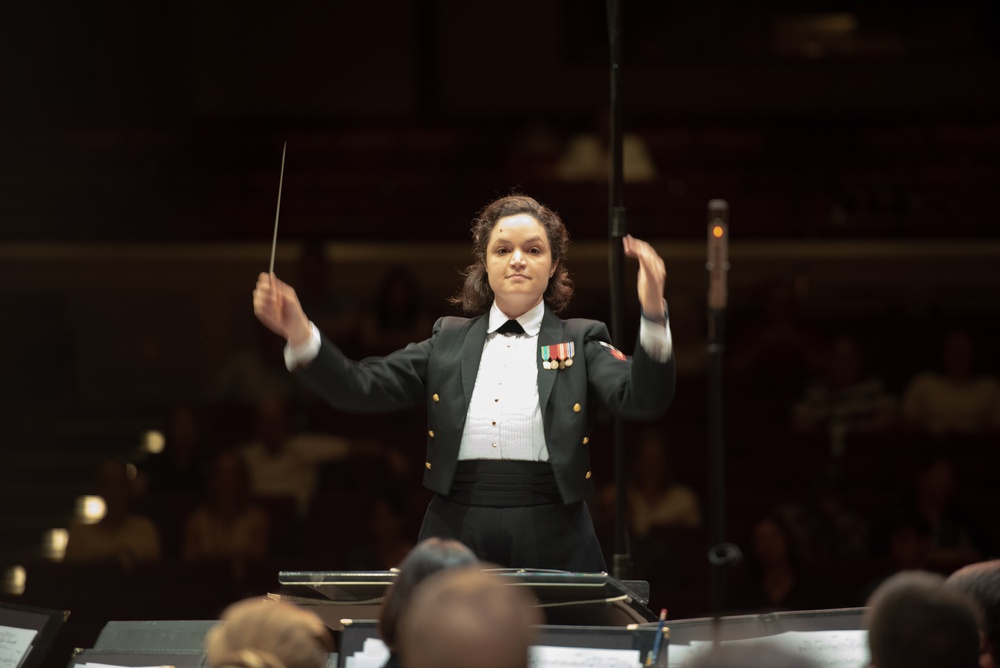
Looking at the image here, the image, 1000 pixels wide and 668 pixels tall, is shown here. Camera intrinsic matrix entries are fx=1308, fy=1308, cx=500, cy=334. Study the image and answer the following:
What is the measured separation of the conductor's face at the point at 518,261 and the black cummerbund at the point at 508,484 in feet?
1.31

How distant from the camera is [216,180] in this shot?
26.7 ft

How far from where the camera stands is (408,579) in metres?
2.35

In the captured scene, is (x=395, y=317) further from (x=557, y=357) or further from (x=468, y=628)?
(x=468, y=628)

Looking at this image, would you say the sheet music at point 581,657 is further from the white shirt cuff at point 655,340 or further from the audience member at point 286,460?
the audience member at point 286,460

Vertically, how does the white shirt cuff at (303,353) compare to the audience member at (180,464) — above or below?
above

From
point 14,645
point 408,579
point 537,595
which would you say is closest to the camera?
point 408,579

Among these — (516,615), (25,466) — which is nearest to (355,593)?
(516,615)

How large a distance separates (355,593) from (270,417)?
3019mm

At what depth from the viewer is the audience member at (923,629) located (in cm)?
205

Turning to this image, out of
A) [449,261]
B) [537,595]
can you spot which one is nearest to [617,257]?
[537,595]

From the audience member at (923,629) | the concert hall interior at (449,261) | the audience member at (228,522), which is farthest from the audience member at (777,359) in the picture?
the audience member at (923,629)

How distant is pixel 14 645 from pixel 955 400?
4.47 metres

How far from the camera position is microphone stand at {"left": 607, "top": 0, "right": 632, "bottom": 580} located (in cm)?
338

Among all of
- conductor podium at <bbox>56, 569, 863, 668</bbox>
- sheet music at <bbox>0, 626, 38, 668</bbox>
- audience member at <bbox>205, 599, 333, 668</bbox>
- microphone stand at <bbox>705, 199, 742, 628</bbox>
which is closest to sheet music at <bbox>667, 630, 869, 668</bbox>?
conductor podium at <bbox>56, 569, 863, 668</bbox>
